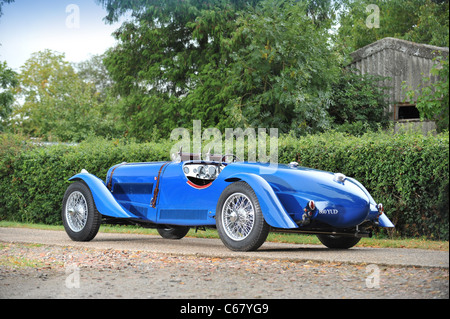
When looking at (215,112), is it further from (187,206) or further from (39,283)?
(39,283)

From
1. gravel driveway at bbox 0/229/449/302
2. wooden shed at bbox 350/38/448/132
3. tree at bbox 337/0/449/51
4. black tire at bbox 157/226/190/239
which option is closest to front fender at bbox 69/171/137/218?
gravel driveway at bbox 0/229/449/302

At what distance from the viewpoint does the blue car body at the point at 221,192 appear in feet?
26.9

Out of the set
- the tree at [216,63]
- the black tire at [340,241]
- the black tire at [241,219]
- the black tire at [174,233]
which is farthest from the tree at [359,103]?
the black tire at [241,219]

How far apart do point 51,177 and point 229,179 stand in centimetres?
836

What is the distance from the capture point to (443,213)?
475 cm

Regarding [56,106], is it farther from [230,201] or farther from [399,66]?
[230,201]

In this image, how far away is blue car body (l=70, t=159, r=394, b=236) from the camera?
8211 millimetres

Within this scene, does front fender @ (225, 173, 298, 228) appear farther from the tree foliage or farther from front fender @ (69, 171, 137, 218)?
the tree foliage

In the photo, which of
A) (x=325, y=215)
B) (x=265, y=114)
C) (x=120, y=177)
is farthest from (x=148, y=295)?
(x=265, y=114)

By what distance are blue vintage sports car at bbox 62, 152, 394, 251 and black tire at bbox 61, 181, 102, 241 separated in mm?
17

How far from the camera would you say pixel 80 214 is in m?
10.6

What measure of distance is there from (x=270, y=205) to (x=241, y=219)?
610 millimetres

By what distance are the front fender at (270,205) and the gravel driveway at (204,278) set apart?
1.87ft

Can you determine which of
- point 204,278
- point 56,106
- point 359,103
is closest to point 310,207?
point 204,278
